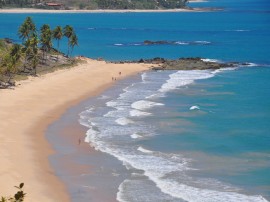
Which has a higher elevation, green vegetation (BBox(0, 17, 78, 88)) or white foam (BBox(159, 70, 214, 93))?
green vegetation (BBox(0, 17, 78, 88))

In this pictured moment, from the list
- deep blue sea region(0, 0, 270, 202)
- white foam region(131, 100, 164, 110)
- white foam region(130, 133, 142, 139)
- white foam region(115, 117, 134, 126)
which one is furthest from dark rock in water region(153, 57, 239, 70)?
white foam region(130, 133, 142, 139)

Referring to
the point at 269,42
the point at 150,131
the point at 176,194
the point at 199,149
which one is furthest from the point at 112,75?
the point at 269,42

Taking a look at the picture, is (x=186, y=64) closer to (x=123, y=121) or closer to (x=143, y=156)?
(x=123, y=121)

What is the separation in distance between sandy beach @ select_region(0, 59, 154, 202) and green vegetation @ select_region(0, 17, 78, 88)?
2.43 metres

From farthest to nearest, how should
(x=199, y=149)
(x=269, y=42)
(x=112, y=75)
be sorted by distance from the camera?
(x=269, y=42), (x=112, y=75), (x=199, y=149)

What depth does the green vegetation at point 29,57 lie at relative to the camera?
7644 cm

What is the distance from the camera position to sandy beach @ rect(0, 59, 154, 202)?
3945 cm

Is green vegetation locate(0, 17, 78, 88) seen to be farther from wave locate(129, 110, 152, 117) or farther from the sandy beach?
wave locate(129, 110, 152, 117)

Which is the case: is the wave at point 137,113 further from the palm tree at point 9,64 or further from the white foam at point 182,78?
the palm tree at point 9,64

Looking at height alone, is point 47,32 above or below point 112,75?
above

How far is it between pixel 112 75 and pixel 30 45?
15228 millimetres

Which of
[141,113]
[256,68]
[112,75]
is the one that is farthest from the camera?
[256,68]

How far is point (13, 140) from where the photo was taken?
5016 centimetres

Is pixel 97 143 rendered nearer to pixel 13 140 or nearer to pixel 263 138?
pixel 13 140
